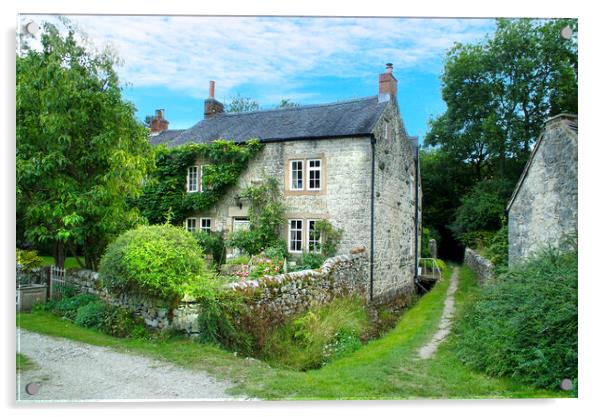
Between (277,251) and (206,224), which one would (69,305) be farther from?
(277,251)

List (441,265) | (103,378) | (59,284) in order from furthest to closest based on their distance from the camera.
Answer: (441,265) < (59,284) < (103,378)

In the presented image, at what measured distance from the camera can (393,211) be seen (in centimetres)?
1360

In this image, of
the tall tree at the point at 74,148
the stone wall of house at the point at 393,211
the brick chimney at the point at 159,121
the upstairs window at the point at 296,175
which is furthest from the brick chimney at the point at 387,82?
the upstairs window at the point at 296,175

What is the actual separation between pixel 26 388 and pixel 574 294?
6.66 metres

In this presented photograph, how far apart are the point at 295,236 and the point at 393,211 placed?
3.32 meters

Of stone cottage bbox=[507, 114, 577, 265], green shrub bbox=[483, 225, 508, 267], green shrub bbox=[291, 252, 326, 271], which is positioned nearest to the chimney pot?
stone cottage bbox=[507, 114, 577, 265]

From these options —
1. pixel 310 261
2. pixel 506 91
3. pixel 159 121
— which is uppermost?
pixel 506 91

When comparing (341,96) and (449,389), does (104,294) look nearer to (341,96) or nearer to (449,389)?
(341,96)

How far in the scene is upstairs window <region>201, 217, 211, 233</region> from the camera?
12680 mm

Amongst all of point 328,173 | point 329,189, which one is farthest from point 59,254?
point 328,173

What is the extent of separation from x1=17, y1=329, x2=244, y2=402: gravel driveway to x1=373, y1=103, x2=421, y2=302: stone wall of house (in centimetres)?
768

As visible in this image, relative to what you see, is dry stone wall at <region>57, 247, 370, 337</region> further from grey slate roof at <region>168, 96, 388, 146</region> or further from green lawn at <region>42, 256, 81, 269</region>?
grey slate roof at <region>168, 96, 388, 146</region>

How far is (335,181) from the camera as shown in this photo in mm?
12219
